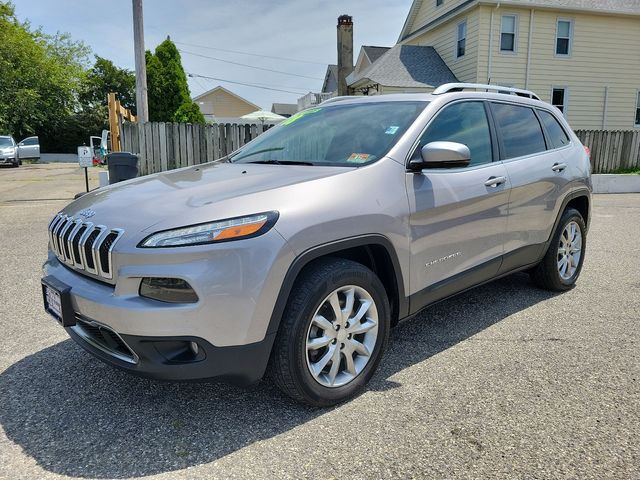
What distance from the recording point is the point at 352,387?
111 inches

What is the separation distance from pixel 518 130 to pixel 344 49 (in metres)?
17.3

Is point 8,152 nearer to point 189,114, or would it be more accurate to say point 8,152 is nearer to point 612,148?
point 189,114

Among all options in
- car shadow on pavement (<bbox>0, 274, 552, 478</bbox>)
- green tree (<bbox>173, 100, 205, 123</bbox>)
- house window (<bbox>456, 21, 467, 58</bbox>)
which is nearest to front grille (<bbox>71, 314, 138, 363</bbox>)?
car shadow on pavement (<bbox>0, 274, 552, 478</bbox>)

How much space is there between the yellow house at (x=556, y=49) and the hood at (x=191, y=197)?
16566mm

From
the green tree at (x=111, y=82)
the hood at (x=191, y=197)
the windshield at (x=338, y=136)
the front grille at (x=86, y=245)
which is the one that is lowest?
the front grille at (x=86, y=245)

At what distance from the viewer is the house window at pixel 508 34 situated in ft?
59.1

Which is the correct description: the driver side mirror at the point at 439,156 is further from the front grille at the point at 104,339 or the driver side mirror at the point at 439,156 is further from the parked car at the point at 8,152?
the parked car at the point at 8,152

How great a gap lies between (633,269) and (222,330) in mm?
5062

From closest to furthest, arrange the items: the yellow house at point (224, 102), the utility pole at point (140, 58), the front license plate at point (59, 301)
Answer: the front license plate at point (59, 301) < the utility pole at point (140, 58) < the yellow house at point (224, 102)

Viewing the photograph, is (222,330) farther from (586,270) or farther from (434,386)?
(586,270)

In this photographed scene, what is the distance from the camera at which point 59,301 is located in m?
2.62

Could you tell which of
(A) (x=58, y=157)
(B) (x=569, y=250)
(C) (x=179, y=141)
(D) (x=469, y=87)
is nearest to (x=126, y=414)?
(D) (x=469, y=87)

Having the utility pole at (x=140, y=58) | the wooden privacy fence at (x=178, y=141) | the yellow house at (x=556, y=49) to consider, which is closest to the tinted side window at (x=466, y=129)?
the wooden privacy fence at (x=178, y=141)

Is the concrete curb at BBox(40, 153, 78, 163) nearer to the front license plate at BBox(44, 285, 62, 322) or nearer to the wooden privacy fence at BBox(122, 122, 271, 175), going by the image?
the wooden privacy fence at BBox(122, 122, 271, 175)
